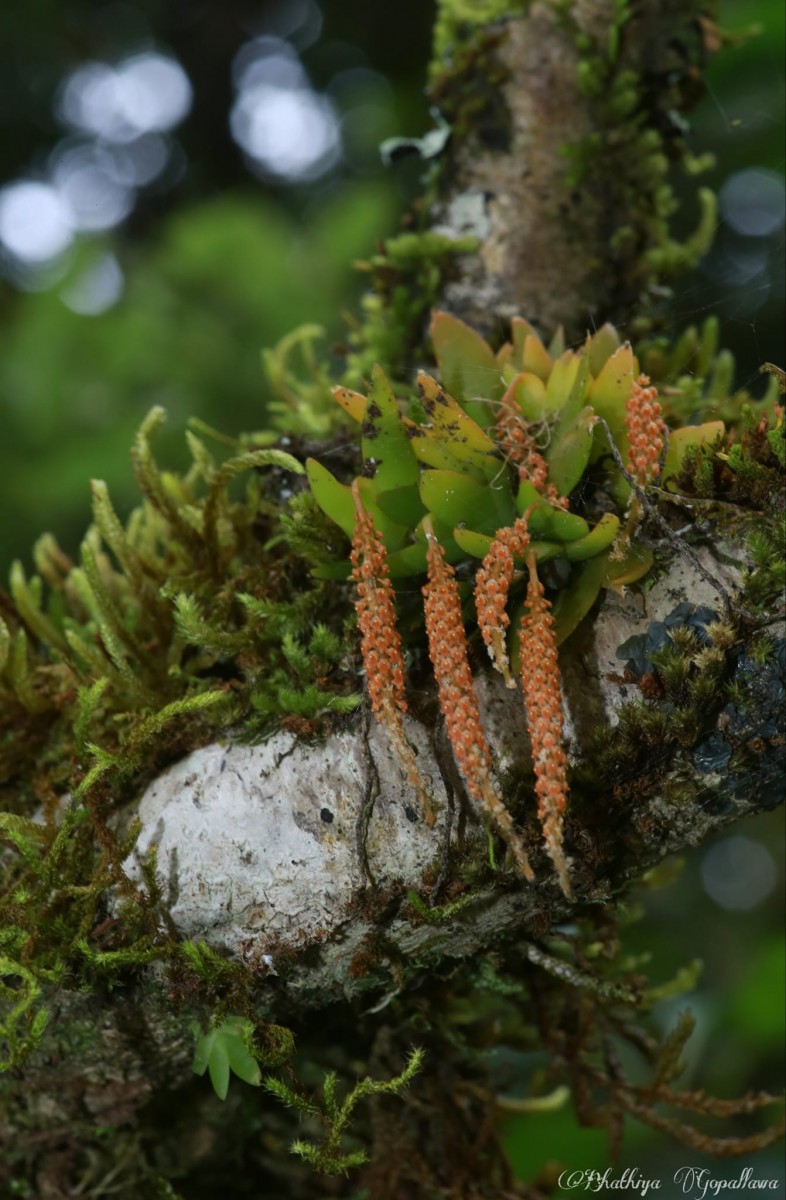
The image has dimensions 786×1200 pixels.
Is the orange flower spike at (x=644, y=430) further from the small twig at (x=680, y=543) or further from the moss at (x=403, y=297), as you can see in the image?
the moss at (x=403, y=297)

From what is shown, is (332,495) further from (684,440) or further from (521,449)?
(684,440)

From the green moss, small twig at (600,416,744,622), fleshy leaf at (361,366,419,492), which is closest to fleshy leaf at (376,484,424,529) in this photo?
fleshy leaf at (361,366,419,492)

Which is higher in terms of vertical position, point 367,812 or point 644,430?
point 644,430

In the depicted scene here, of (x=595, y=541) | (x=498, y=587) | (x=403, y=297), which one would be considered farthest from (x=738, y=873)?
(x=498, y=587)

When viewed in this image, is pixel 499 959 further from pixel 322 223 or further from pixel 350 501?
pixel 322 223

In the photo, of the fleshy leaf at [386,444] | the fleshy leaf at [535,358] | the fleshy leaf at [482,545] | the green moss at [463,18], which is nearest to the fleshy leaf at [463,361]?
the fleshy leaf at [535,358]

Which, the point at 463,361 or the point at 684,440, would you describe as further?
the point at 463,361
